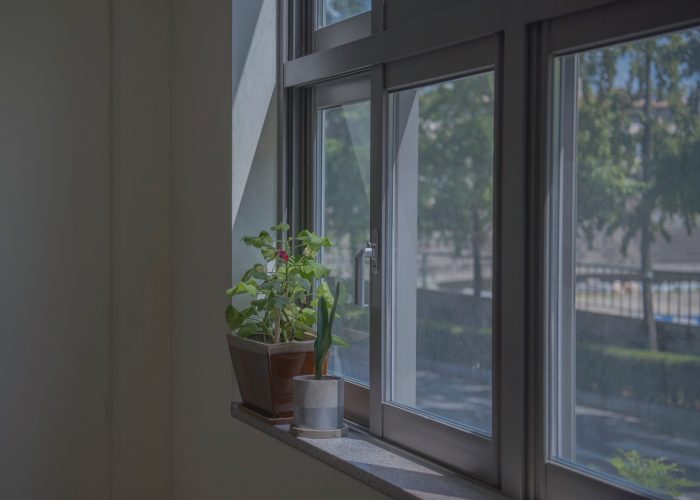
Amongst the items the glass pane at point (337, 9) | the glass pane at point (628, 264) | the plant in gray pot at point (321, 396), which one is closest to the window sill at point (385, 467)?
the plant in gray pot at point (321, 396)

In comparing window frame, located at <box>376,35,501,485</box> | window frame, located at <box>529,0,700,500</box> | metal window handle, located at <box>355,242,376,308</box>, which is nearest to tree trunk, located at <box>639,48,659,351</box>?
window frame, located at <box>529,0,700,500</box>

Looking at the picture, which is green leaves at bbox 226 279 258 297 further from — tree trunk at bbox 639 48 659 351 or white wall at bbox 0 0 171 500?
tree trunk at bbox 639 48 659 351

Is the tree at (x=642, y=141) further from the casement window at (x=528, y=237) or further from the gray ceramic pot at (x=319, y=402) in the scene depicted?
the gray ceramic pot at (x=319, y=402)

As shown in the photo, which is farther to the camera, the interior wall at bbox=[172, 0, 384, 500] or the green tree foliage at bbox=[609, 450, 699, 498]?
the interior wall at bbox=[172, 0, 384, 500]

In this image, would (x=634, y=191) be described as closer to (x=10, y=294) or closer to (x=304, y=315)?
(x=304, y=315)

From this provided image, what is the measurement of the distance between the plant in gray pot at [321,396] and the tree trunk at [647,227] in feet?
2.68

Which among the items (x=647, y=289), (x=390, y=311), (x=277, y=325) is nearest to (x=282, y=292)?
(x=277, y=325)

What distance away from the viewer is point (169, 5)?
9.30 ft

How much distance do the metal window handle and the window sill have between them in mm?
343

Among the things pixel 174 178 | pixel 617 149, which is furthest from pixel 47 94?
pixel 617 149

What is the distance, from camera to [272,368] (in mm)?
2139

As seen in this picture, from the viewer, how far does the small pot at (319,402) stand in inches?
78.7

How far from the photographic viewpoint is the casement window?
4.37 feet

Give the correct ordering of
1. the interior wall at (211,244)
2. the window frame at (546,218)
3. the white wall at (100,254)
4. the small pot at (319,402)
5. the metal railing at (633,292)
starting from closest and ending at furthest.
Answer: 1. the metal railing at (633,292)
2. the window frame at (546,218)
3. the small pot at (319,402)
4. the interior wall at (211,244)
5. the white wall at (100,254)
